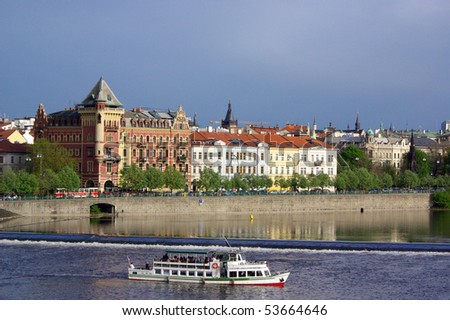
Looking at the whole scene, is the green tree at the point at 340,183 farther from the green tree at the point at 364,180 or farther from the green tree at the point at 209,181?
the green tree at the point at 209,181

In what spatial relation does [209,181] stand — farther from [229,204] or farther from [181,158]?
[229,204]

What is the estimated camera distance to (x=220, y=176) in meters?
132

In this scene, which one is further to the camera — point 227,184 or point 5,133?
point 5,133

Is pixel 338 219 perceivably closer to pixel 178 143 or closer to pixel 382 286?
pixel 178 143

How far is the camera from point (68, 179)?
361 feet

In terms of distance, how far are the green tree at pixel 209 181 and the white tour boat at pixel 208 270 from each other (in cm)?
5931

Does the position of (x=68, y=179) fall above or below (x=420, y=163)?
below

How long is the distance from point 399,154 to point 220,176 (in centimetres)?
6212

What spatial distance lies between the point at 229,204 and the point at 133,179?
388 inches

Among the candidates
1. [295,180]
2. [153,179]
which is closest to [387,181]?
[295,180]

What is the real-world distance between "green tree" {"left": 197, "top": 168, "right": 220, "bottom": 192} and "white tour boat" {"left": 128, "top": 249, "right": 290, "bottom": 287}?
5931 cm

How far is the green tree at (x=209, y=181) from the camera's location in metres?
123
